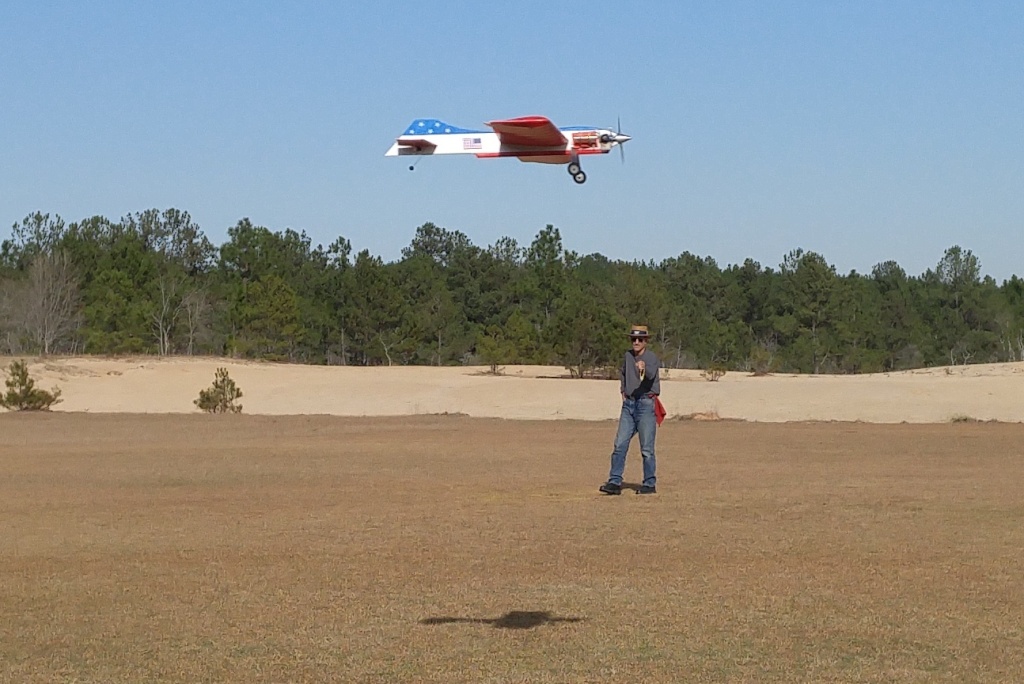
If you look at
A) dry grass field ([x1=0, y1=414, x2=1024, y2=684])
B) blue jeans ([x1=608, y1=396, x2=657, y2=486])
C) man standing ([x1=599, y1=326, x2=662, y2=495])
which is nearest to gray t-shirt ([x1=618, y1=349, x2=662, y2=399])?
man standing ([x1=599, y1=326, x2=662, y2=495])

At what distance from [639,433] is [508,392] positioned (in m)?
33.7

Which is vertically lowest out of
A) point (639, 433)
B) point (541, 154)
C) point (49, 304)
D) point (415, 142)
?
point (639, 433)

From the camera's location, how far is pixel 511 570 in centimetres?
1034

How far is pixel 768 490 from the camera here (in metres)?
15.5

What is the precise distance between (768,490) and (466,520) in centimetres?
405

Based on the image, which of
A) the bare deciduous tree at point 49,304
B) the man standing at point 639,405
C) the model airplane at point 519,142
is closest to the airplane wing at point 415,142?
the model airplane at point 519,142

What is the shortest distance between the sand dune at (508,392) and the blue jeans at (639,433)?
56.0 ft

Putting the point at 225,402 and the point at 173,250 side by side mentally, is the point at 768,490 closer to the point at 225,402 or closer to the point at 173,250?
the point at 225,402

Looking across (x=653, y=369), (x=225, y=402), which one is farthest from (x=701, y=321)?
(x=653, y=369)

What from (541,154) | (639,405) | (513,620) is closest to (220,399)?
(639,405)

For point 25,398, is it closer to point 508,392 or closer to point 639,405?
point 508,392

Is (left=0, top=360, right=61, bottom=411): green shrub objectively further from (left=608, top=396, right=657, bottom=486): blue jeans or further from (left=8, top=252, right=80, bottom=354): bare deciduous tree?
(left=8, top=252, right=80, bottom=354): bare deciduous tree

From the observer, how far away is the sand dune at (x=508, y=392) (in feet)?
131

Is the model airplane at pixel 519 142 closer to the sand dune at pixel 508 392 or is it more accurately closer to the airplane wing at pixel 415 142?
the airplane wing at pixel 415 142
